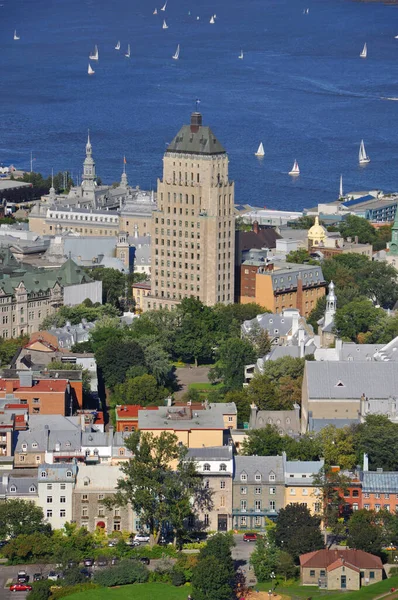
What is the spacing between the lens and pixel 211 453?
279 ft

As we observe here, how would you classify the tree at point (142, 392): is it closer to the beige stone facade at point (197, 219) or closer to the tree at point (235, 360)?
the tree at point (235, 360)

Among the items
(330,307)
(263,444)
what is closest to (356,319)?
(330,307)

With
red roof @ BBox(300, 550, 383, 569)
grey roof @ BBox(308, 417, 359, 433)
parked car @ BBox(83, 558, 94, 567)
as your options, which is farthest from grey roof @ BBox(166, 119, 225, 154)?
red roof @ BBox(300, 550, 383, 569)

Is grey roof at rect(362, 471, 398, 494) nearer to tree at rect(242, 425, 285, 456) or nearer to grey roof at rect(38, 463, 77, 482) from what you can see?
tree at rect(242, 425, 285, 456)

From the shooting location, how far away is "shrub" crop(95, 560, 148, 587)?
3036 inches

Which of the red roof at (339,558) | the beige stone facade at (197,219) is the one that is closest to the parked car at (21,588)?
the red roof at (339,558)

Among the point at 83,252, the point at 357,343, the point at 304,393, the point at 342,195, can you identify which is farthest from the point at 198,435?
the point at 342,195

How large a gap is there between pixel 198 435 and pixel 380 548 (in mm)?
11083

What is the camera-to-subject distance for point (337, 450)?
87438 mm

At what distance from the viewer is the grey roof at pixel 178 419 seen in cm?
8738

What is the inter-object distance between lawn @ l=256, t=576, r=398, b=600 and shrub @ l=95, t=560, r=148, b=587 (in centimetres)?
458

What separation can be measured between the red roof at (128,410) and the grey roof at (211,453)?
26.4 feet

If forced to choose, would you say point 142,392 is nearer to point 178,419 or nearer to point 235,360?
point 235,360

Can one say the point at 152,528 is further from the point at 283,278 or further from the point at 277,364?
the point at 283,278
